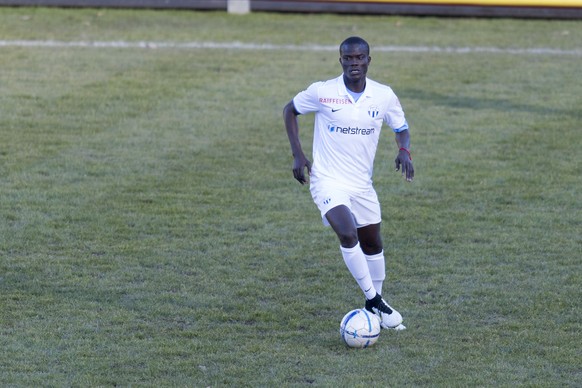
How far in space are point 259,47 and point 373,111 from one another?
10.4 metres

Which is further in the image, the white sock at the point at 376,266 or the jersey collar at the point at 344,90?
the white sock at the point at 376,266

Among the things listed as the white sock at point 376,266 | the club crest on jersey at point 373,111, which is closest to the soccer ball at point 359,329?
the white sock at point 376,266

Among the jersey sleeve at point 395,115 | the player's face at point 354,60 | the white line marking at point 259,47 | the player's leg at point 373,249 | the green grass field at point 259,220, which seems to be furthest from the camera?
the white line marking at point 259,47

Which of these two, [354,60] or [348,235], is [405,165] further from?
[354,60]

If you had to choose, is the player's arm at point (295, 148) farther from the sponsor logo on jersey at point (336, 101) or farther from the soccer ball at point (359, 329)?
the soccer ball at point (359, 329)

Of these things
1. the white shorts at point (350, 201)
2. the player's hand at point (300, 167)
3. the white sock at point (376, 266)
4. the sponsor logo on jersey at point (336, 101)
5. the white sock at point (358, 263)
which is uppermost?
the sponsor logo on jersey at point (336, 101)

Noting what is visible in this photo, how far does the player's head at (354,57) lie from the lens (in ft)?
25.5

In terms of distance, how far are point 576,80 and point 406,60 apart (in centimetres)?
271

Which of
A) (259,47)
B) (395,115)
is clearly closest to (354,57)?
(395,115)

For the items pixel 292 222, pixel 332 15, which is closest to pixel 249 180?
pixel 292 222

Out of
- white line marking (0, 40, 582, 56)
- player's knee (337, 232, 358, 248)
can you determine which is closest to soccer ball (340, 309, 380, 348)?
player's knee (337, 232, 358, 248)

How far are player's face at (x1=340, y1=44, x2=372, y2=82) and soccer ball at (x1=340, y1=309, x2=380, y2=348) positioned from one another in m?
1.71

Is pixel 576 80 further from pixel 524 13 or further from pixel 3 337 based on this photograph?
pixel 3 337

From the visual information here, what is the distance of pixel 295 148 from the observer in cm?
805
